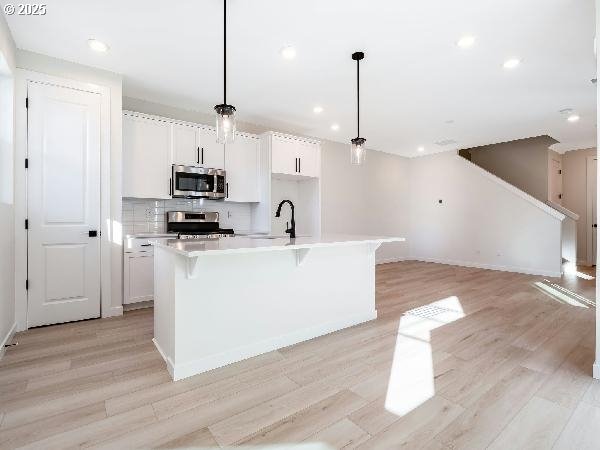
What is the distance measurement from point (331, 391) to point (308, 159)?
13.4 feet

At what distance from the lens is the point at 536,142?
696 cm

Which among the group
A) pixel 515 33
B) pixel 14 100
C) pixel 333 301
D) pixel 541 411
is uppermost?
pixel 515 33

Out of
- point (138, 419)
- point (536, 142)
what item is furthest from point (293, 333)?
point (536, 142)

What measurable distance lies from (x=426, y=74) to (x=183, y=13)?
257 centimetres

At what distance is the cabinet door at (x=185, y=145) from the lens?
4.17m

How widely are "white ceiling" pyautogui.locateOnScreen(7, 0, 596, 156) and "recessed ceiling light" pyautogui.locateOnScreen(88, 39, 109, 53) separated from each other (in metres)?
0.06

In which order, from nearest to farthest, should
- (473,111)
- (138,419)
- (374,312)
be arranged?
(138,419) < (374,312) < (473,111)

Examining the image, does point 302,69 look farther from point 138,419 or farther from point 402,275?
point 402,275

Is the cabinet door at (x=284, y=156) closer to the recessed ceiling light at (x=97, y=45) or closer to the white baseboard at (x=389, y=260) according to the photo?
the recessed ceiling light at (x=97, y=45)

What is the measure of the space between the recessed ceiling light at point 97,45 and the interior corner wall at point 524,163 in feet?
24.8

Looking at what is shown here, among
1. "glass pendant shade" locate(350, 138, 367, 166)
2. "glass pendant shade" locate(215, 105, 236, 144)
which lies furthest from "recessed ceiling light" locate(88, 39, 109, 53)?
"glass pendant shade" locate(350, 138, 367, 166)

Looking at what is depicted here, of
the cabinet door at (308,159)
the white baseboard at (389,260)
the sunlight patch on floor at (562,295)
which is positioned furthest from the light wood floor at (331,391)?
the white baseboard at (389,260)

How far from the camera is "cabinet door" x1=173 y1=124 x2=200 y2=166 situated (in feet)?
13.7

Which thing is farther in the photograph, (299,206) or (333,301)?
(299,206)
